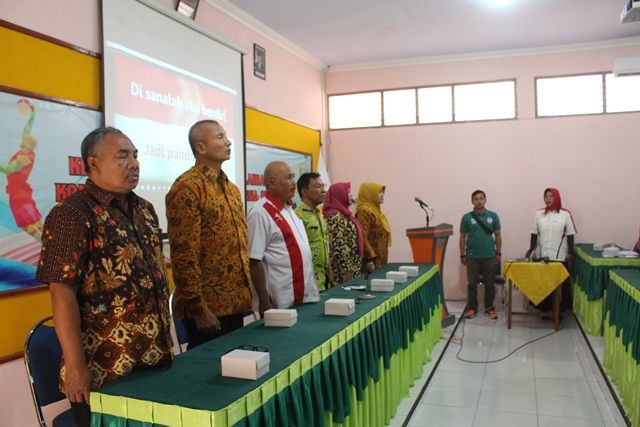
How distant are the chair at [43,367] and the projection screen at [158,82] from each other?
153 cm

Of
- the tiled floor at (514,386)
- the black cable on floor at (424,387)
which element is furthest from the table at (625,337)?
the black cable on floor at (424,387)

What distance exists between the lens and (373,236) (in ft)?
13.1

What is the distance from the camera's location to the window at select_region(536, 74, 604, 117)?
5953 mm

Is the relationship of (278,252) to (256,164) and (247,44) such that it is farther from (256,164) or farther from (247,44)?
(247,44)

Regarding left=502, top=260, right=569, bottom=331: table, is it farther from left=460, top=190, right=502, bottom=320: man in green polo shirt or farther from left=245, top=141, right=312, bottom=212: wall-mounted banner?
left=245, top=141, right=312, bottom=212: wall-mounted banner

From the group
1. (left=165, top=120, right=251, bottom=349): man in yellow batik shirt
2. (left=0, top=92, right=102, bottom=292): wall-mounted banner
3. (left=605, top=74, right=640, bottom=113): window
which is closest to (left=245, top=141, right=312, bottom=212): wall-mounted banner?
(left=0, top=92, right=102, bottom=292): wall-mounted banner

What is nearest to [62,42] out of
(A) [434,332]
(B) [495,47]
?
(A) [434,332]

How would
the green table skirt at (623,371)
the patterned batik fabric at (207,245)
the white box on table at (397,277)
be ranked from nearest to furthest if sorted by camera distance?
A: the patterned batik fabric at (207,245) < the green table skirt at (623,371) < the white box on table at (397,277)

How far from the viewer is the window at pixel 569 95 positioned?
595 cm

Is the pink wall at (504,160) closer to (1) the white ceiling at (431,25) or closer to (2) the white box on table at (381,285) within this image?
(1) the white ceiling at (431,25)

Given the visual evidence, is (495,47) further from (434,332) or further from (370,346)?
(370,346)

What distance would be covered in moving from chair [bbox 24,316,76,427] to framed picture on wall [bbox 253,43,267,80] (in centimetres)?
357

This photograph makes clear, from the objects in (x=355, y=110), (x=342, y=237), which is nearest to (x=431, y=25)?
(x=355, y=110)

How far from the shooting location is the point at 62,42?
278 cm
